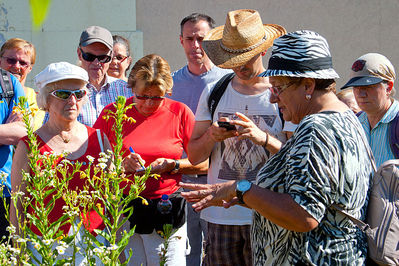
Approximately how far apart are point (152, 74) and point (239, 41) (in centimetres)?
67

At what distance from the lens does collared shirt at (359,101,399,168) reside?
377 centimetres

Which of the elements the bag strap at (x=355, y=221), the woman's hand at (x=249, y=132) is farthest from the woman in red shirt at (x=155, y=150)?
the bag strap at (x=355, y=221)

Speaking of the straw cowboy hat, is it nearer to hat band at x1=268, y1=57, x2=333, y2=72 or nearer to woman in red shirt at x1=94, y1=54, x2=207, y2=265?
woman in red shirt at x1=94, y1=54, x2=207, y2=265

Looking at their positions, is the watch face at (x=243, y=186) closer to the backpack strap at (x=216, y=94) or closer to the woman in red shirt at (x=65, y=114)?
the woman in red shirt at (x=65, y=114)

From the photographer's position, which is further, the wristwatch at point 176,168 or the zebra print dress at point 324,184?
the wristwatch at point 176,168

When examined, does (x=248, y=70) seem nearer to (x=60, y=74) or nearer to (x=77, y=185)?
(x=60, y=74)

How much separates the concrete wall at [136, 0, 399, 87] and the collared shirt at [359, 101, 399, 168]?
6.36 meters

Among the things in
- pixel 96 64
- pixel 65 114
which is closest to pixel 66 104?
pixel 65 114

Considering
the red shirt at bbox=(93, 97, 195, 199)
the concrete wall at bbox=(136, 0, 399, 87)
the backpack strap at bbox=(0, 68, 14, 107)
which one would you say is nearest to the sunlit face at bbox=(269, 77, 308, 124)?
the red shirt at bbox=(93, 97, 195, 199)

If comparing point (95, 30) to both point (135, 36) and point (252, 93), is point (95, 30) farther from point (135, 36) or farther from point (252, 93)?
point (135, 36)

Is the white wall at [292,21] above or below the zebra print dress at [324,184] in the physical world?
above

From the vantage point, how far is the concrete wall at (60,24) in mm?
8547

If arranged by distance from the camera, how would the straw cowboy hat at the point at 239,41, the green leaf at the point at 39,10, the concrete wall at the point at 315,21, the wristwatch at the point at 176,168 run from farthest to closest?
the concrete wall at the point at 315,21
the wristwatch at the point at 176,168
the straw cowboy hat at the point at 239,41
the green leaf at the point at 39,10

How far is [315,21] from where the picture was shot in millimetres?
10156
